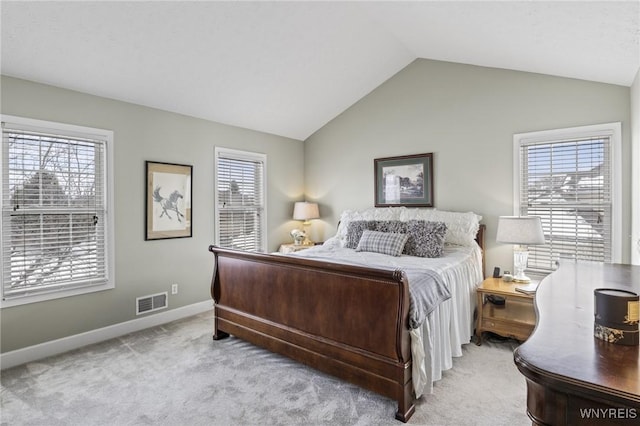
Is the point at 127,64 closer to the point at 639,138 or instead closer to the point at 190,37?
the point at 190,37

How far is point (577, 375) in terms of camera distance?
752mm

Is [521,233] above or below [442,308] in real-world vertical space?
above

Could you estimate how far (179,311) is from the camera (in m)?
3.94

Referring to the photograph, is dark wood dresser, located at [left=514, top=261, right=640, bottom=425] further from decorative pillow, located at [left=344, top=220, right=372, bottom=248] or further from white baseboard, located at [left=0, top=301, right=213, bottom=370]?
white baseboard, located at [left=0, top=301, right=213, bottom=370]

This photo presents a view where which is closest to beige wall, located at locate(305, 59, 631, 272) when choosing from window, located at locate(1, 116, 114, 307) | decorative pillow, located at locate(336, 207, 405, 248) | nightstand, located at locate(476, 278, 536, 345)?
decorative pillow, located at locate(336, 207, 405, 248)

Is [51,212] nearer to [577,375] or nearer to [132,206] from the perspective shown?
[132,206]

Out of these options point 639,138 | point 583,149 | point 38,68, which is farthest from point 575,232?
point 38,68

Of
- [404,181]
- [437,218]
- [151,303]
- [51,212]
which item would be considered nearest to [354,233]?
[437,218]

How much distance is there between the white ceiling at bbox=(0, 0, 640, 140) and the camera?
2314mm

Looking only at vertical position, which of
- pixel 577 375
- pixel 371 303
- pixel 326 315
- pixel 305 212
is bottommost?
pixel 326 315

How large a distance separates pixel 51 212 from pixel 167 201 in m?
1.06

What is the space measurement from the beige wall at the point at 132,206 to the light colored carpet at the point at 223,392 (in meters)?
0.36

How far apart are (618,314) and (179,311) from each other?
13.1ft

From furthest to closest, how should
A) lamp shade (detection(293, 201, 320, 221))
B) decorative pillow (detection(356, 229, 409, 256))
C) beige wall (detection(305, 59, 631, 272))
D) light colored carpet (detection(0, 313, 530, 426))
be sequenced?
lamp shade (detection(293, 201, 320, 221)) < decorative pillow (detection(356, 229, 409, 256)) < beige wall (detection(305, 59, 631, 272)) < light colored carpet (detection(0, 313, 530, 426))
